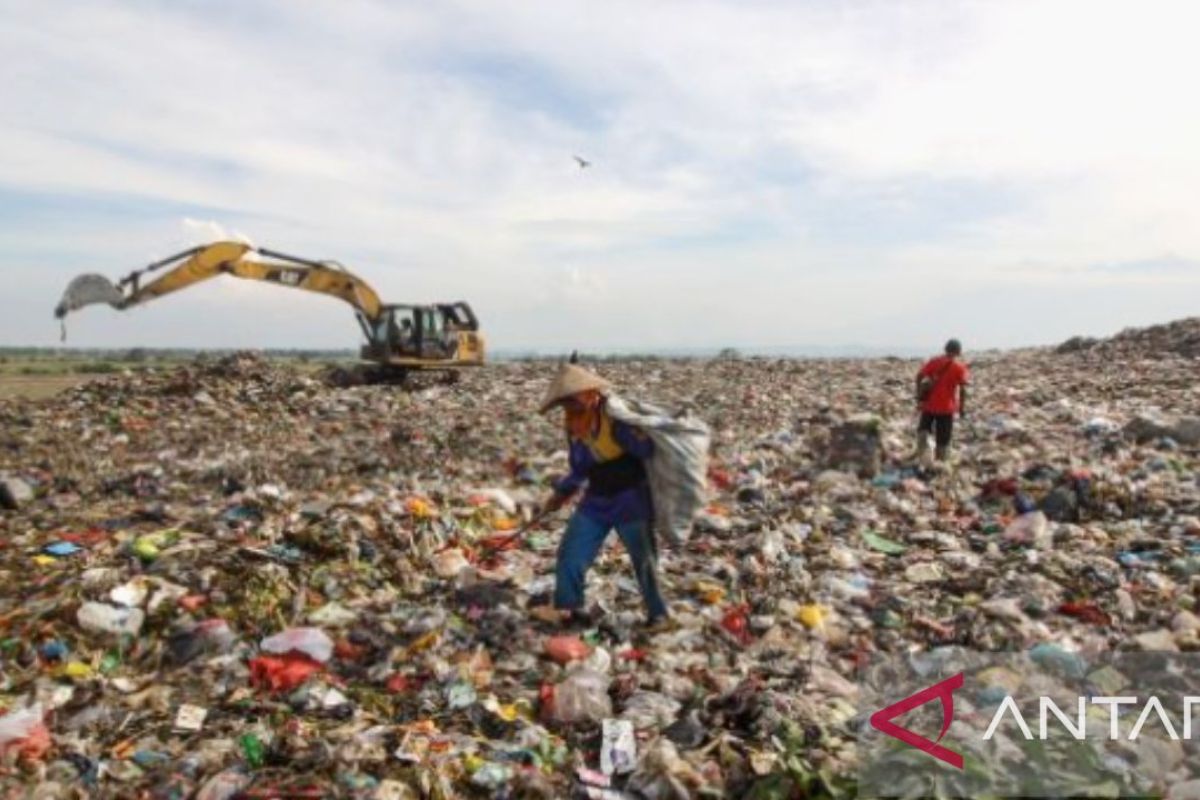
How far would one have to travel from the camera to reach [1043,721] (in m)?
3.82

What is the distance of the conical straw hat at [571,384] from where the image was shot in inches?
185

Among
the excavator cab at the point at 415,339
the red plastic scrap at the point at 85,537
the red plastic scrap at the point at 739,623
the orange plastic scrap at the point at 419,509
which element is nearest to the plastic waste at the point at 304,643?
the orange plastic scrap at the point at 419,509

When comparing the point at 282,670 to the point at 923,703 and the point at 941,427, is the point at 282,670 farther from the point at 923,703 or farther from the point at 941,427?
the point at 941,427

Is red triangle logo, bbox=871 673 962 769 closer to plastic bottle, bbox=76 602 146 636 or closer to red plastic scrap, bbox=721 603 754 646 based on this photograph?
red plastic scrap, bbox=721 603 754 646

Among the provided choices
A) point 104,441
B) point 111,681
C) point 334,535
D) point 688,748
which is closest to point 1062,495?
point 688,748

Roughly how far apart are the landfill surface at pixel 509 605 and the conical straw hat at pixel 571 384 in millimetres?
1227

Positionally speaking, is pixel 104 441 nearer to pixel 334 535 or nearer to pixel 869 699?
pixel 334 535

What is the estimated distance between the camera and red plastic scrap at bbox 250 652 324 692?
4340 millimetres

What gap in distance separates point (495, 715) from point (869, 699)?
1680 mm

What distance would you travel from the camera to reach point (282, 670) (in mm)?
4430

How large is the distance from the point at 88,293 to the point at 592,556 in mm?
11782

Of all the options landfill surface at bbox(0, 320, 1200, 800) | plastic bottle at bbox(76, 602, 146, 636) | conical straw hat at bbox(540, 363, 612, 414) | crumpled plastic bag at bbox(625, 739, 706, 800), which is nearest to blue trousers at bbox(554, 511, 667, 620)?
landfill surface at bbox(0, 320, 1200, 800)

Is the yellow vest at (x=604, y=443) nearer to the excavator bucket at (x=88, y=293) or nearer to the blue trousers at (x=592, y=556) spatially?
the blue trousers at (x=592, y=556)

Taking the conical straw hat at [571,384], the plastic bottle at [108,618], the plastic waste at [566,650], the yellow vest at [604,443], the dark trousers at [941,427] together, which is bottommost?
the plastic waste at [566,650]
